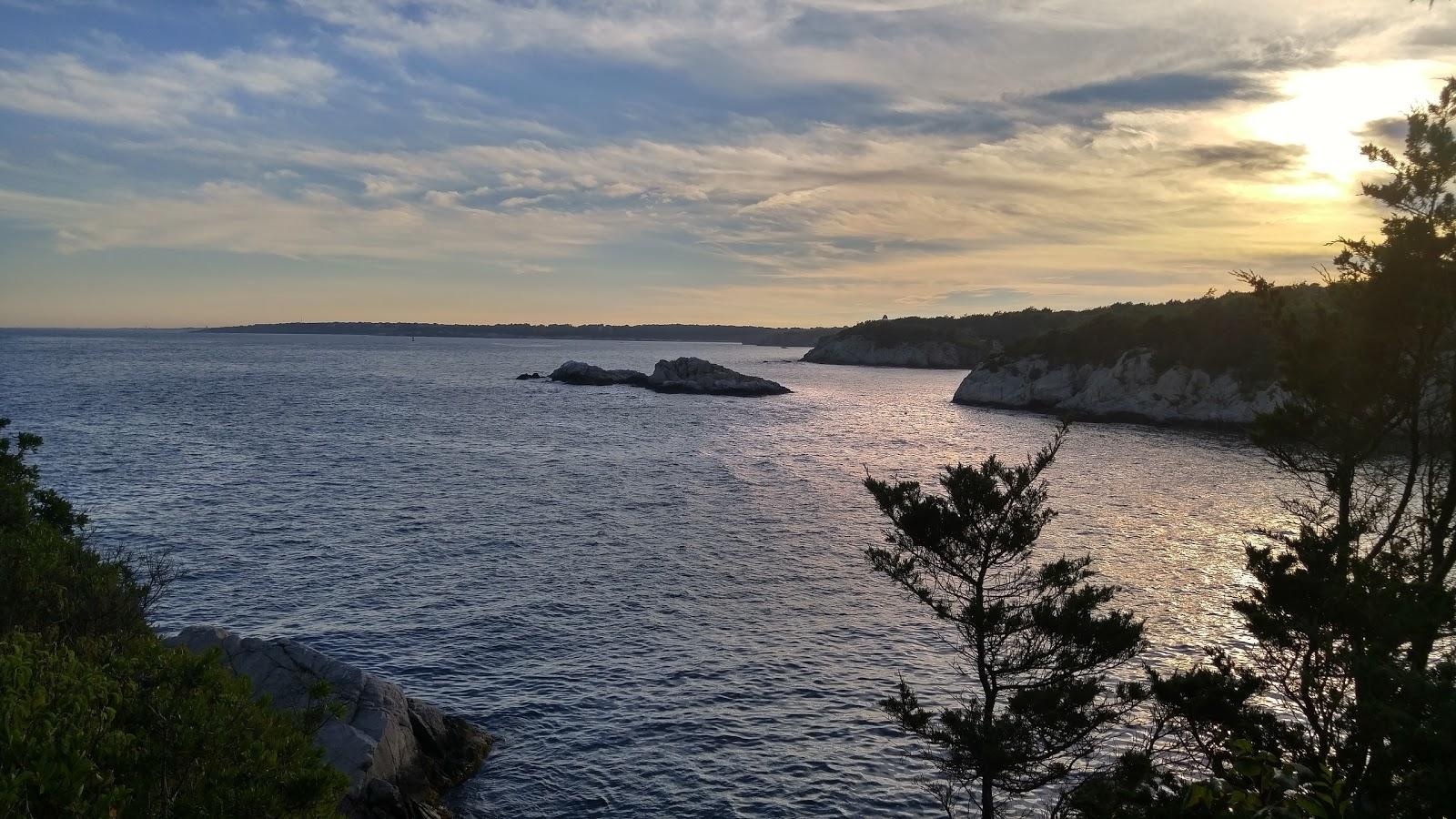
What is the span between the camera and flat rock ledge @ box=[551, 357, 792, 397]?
15525 cm

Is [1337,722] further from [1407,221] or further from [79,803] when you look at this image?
[79,803]

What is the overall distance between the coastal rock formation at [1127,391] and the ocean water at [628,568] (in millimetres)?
12169

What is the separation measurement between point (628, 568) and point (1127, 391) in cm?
9237

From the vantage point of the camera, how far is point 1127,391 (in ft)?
370

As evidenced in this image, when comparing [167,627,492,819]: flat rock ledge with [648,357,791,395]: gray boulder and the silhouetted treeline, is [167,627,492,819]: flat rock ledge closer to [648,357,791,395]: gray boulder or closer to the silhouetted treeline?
the silhouetted treeline

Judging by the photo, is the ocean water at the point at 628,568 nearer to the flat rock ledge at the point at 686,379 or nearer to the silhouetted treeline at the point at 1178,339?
the silhouetted treeline at the point at 1178,339

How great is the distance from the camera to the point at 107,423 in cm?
9112

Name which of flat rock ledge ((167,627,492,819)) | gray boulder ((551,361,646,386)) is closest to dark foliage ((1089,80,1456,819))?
flat rock ledge ((167,627,492,819))

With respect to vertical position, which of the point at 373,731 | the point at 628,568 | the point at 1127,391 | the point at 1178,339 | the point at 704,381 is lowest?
the point at 628,568

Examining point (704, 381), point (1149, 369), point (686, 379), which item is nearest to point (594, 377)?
point (686, 379)

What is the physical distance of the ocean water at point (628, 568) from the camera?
25.3 meters

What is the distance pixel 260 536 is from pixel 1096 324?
117 meters

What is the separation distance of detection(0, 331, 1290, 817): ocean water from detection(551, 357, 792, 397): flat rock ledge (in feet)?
187

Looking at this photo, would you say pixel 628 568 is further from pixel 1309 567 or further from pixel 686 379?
pixel 686 379
